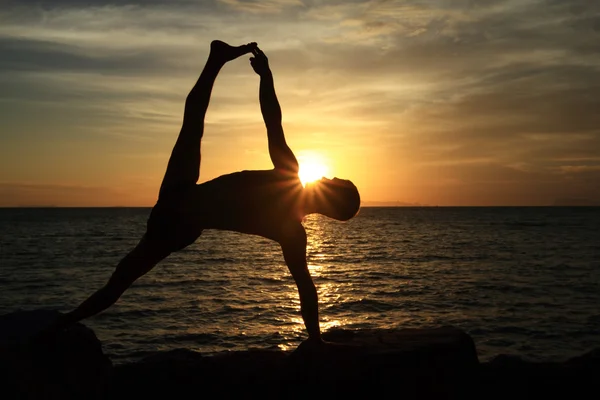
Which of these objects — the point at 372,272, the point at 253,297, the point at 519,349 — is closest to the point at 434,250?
the point at 372,272

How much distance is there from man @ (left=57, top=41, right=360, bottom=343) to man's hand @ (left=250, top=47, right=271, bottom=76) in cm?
18

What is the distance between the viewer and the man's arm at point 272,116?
581cm

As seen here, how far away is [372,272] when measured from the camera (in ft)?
95.9

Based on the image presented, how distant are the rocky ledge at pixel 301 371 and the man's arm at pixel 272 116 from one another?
2.03 m

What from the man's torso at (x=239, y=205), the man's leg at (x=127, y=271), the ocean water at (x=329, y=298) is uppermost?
the man's torso at (x=239, y=205)

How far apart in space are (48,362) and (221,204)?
8.39ft

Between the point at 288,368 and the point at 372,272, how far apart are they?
23.6 metres

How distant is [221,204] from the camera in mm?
5590

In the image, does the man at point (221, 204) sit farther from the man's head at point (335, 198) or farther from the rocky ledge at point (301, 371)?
the rocky ledge at point (301, 371)

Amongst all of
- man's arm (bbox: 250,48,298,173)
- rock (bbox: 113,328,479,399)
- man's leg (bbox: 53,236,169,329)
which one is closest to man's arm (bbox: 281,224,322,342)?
rock (bbox: 113,328,479,399)

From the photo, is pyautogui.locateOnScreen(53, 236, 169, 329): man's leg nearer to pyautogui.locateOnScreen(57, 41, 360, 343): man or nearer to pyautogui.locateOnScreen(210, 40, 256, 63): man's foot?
pyautogui.locateOnScreen(57, 41, 360, 343): man

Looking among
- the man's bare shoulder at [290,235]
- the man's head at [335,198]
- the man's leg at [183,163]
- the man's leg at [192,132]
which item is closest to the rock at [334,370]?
the man's bare shoulder at [290,235]

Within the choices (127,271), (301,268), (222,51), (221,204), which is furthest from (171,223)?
(222,51)

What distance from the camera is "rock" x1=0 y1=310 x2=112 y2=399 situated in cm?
549
